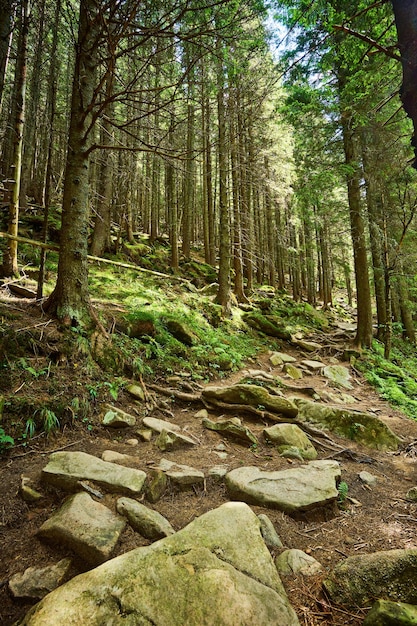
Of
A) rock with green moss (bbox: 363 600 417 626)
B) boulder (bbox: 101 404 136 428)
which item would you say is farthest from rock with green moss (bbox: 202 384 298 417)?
rock with green moss (bbox: 363 600 417 626)

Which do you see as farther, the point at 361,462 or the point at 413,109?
the point at 361,462

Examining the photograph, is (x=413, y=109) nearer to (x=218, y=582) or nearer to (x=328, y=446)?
(x=218, y=582)

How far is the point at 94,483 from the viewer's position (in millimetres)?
2689

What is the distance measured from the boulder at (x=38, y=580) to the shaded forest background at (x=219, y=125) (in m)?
3.34

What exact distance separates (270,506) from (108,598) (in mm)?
1756

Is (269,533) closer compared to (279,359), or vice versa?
(269,533)

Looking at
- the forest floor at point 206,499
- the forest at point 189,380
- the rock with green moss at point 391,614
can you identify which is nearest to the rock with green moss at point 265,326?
the forest at point 189,380

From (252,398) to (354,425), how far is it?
1.79 m

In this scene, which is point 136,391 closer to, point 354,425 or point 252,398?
point 252,398

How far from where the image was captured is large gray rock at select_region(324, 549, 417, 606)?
183 cm

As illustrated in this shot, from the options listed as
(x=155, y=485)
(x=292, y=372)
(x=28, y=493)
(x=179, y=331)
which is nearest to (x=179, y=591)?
(x=155, y=485)

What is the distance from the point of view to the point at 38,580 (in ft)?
6.13

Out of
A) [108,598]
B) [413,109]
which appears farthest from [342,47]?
[108,598]

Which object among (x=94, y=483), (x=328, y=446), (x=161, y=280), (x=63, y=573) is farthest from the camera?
(x=161, y=280)
